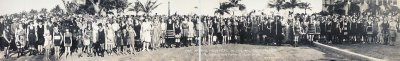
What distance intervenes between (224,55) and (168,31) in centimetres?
177

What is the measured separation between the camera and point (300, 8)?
26.3 feet

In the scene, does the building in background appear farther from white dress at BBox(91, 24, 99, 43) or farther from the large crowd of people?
white dress at BBox(91, 24, 99, 43)

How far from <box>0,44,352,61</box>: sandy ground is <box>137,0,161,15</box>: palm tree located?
2.11 ft

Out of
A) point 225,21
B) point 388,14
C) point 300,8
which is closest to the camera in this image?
point 388,14

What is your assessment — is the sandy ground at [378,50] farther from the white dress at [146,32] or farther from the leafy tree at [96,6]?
the leafy tree at [96,6]

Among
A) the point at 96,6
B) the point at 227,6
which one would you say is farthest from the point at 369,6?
the point at 96,6

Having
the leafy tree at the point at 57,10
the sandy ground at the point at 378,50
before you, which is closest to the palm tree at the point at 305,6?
the sandy ground at the point at 378,50

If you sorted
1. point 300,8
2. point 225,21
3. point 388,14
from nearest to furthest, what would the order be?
point 388,14
point 300,8
point 225,21

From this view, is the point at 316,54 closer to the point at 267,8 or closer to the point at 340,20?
the point at 267,8

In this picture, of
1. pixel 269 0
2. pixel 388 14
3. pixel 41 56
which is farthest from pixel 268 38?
pixel 41 56

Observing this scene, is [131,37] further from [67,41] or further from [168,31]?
[67,41]

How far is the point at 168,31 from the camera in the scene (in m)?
8.64

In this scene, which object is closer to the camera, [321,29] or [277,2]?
[277,2]

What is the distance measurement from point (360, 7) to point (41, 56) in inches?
186
